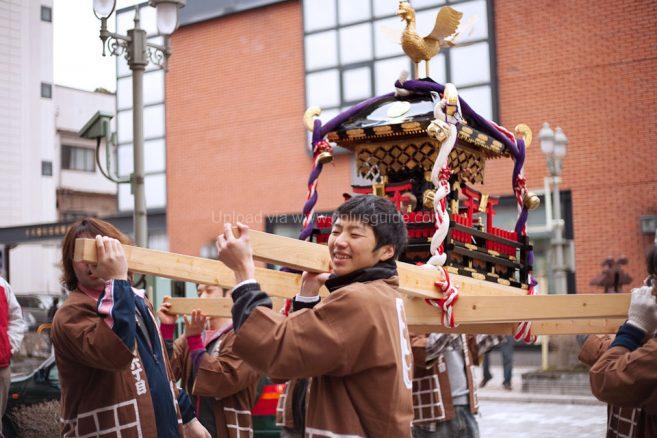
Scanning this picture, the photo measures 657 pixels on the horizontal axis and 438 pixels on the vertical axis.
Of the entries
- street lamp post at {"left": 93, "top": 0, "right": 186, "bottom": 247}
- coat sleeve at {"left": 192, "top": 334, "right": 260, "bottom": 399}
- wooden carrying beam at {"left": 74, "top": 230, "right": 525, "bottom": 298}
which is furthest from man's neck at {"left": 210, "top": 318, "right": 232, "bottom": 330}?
street lamp post at {"left": 93, "top": 0, "right": 186, "bottom": 247}

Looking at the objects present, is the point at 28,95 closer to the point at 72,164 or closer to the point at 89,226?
the point at 89,226

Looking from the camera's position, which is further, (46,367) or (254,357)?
(46,367)

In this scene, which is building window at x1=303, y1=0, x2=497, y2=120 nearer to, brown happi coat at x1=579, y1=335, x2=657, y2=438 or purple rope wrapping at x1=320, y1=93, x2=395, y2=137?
purple rope wrapping at x1=320, y1=93, x2=395, y2=137

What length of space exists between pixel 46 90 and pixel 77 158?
21.1 m

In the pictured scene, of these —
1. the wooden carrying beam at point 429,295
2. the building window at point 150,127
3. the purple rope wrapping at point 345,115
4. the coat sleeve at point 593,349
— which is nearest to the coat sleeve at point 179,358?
the purple rope wrapping at point 345,115

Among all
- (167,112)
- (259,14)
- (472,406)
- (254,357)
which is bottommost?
(472,406)

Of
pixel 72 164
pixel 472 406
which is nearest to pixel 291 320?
pixel 472 406

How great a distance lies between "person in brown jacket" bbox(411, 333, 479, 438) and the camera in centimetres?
591

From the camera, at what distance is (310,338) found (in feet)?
8.91

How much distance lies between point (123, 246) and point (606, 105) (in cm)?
1210

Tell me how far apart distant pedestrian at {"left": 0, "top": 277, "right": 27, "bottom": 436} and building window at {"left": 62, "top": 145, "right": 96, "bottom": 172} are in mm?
24967

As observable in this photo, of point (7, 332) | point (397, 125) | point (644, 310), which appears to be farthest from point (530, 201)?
point (7, 332)

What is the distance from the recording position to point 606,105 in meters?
13.6

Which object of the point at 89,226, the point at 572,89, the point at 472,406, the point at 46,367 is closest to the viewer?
the point at 89,226
